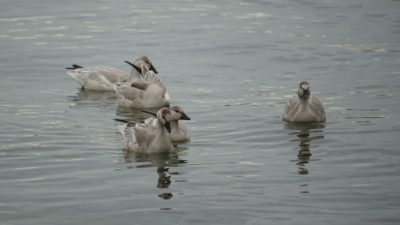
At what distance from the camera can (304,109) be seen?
803 inches

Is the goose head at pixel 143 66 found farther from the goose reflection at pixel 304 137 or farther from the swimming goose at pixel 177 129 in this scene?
the swimming goose at pixel 177 129

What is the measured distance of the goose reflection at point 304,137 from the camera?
17041mm

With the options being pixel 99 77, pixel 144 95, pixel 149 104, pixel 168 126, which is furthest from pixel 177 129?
pixel 99 77

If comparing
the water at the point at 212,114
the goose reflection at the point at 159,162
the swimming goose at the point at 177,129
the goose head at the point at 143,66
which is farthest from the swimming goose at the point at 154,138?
the goose head at the point at 143,66

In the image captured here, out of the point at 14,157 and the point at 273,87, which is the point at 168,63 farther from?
the point at 14,157

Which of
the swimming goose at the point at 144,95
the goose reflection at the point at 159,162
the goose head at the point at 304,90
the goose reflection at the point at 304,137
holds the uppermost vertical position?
the goose head at the point at 304,90

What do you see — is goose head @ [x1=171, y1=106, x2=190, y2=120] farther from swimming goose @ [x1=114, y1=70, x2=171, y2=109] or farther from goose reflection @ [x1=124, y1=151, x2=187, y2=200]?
swimming goose @ [x1=114, y1=70, x2=171, y2=109]

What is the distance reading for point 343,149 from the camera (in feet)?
59.0

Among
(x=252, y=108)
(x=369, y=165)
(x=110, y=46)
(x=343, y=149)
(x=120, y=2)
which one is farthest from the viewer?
(x=120, y=2)

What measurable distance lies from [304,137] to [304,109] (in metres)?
1.18

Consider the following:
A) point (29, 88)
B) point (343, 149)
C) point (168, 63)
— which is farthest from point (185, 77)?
point (343, 149)

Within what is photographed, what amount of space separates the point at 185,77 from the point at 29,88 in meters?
3.86

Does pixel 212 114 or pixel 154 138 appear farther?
pixel 212 114

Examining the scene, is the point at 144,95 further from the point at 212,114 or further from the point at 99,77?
the point at 212,114
